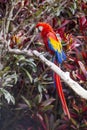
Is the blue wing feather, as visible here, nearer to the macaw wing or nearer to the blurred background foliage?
the macaw wing

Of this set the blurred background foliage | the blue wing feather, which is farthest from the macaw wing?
the blurred background foliage

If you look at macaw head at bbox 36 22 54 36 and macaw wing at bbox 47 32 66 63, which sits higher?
macaw head at bbox 36 22 54 36

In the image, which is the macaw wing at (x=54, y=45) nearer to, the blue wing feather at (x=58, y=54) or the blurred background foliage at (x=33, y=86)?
the blue wing feather at (x=58, y=54)

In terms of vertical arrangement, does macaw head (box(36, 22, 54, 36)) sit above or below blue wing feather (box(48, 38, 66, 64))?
above

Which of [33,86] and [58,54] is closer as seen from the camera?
[58,54]

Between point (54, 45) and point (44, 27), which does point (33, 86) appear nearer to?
point (54, 45)

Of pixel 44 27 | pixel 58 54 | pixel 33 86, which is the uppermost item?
pixel 44 27

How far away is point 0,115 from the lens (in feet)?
8.87

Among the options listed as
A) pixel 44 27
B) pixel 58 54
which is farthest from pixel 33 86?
pixel 44 27

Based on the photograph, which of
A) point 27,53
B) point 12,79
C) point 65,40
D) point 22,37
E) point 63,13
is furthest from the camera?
point 63,13

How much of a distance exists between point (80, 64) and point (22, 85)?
476 mm

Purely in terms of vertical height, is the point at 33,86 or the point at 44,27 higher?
the point at 44,27

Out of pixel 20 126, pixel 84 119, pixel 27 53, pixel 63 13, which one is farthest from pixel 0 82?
pixel 63 13

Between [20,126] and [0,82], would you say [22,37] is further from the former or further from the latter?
[20,126]
